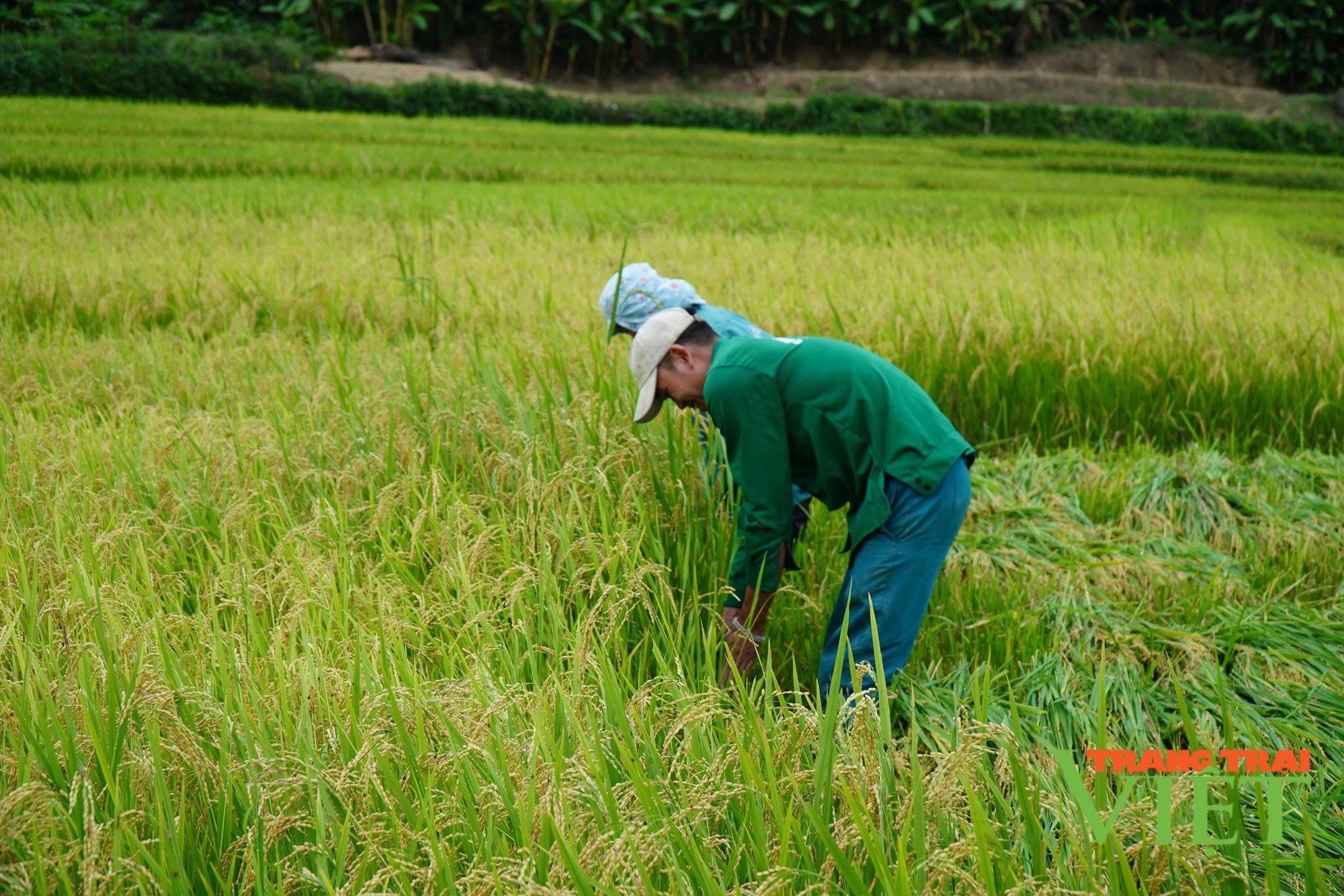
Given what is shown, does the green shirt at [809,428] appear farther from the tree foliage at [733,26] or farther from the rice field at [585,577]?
the tree foliage at [733,26]

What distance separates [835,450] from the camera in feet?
6.79

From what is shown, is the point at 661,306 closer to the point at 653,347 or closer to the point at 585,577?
the point at 653,347

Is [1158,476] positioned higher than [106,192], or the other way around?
[106,192]

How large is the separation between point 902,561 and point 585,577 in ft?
2.48

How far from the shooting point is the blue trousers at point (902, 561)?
201 centimetres

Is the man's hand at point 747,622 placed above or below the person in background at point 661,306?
below

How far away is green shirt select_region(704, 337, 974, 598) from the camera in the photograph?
6.46ft

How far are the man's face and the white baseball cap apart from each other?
0.02m

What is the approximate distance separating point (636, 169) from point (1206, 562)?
10190 mm

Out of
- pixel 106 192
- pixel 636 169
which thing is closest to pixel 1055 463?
pixel 106 192

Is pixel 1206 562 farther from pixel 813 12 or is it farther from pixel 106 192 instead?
pixel 813 12

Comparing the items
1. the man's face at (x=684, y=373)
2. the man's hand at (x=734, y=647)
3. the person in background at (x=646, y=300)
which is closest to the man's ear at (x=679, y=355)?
the man's face at (x=684, y=373)

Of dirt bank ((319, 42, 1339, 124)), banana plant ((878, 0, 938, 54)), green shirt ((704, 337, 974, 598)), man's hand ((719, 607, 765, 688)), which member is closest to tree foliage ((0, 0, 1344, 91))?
banana plant ((878, 0, 938, 54))

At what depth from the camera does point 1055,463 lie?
3.87 metres
